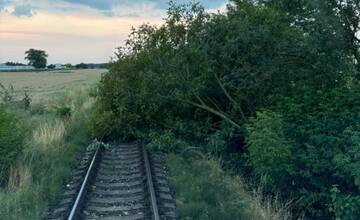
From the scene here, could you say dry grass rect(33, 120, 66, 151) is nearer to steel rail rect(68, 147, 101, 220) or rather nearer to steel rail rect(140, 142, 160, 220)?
steel rail rect(68, 147, 101, 220)

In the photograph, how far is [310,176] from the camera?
38.2ft

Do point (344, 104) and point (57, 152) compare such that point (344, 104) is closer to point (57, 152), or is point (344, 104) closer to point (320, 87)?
point (320, 87)

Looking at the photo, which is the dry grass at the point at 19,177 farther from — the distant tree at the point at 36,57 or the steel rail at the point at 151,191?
the distant tree at the point at 36,57

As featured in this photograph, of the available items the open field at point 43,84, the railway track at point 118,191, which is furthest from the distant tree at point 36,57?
the railway track at point 118,191

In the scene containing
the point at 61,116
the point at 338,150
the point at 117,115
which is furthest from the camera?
the point at 61,116

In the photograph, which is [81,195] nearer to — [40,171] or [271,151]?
[40,171]

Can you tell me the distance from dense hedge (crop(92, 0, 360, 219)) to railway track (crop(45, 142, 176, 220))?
7.67 ft

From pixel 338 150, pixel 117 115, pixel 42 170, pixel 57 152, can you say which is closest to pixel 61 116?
pixel 117 115

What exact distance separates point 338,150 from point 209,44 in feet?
19.2

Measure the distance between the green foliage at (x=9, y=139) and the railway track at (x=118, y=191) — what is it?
1501mm

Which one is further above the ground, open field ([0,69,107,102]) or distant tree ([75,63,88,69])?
open field ([0,69,107,102])

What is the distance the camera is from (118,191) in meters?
10.6

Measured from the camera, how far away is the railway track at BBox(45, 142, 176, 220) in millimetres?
8828

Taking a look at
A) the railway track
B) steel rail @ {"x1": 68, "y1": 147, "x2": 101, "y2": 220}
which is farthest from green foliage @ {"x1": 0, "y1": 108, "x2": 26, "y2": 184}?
steel rail @ {"x1": 68, "y1": 147, "x2": 101, "y2": 220}
